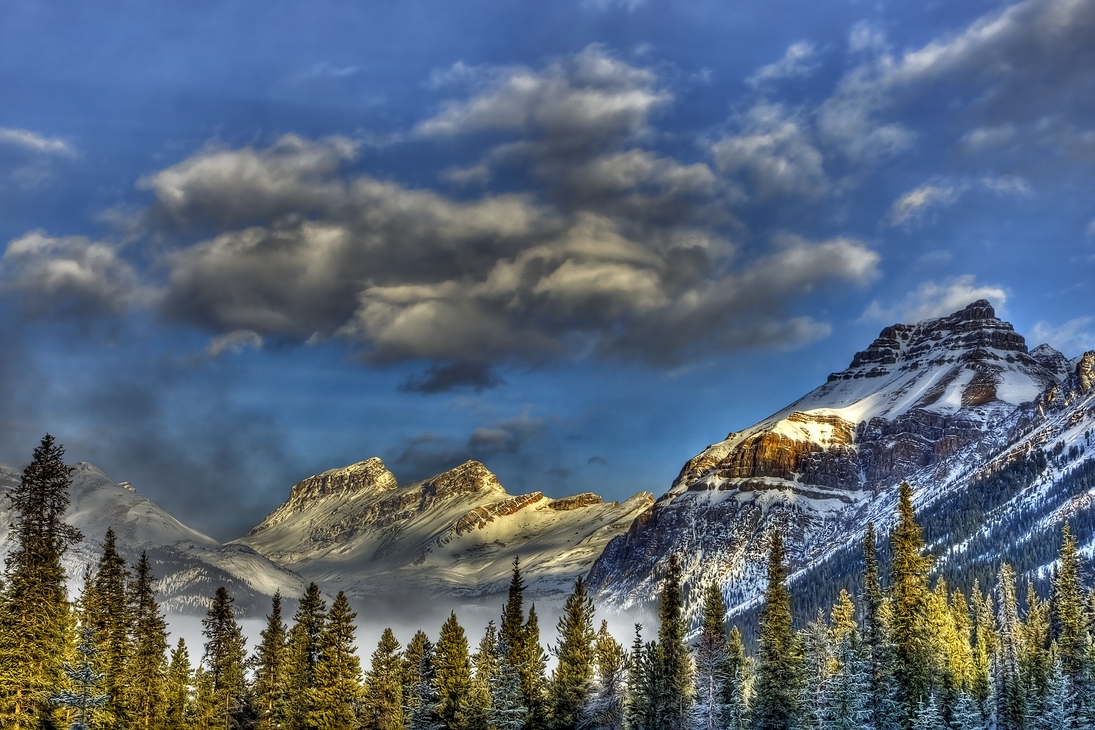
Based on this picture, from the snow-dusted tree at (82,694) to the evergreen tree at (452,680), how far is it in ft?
76.3

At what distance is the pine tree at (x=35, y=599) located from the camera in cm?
4856

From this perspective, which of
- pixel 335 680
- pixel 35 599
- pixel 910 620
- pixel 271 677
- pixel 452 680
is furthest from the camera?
pixel 271 677

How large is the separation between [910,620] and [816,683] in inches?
513

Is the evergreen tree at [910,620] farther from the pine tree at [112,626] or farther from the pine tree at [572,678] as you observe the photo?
the pine tree at [112,626]

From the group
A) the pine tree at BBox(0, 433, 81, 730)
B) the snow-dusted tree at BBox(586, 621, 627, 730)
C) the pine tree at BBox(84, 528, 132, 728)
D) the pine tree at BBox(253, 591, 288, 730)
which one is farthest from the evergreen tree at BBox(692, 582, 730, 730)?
the pine tree at BBox(0, 433, 81, 730)

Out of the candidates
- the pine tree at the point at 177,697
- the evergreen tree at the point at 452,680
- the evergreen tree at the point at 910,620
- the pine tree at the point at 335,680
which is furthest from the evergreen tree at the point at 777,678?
the pine tree at the point at 177,697

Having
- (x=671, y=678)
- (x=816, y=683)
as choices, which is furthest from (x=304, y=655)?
(x=816, y=683)

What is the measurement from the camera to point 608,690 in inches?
3024

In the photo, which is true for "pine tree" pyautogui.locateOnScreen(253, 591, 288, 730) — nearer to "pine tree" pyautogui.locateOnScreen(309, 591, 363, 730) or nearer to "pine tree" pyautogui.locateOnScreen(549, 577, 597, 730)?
"pine tree" pyautogui.locateOnScreen(309, 591, 363, 730)

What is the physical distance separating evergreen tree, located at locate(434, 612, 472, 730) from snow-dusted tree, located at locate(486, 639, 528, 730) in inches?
101

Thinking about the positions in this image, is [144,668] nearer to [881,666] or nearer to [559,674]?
[559,674]

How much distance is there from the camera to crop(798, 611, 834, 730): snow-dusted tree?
78.4 m

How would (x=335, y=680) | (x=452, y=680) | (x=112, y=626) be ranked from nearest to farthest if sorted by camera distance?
(x=112, y=626)
(x=335, y=680)
(x=452, y=680)

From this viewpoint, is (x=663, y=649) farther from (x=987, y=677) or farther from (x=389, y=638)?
(x=987, y=677)
